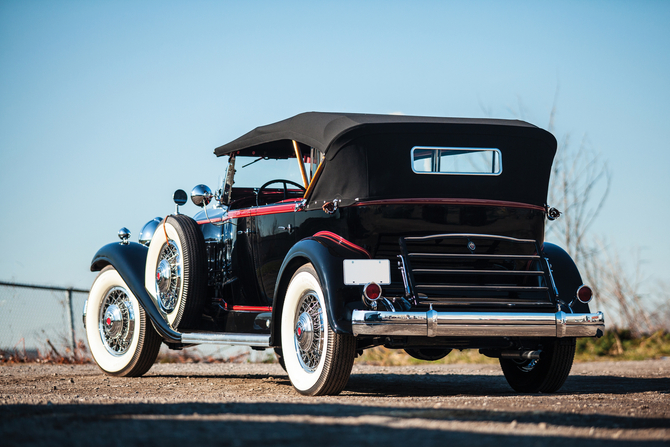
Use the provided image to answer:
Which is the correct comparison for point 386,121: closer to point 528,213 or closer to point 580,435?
point 528,213

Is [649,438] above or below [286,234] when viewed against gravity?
below

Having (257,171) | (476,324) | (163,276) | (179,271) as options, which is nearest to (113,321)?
(163,276)

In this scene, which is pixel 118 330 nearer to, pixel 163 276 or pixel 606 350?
pixel 163 276

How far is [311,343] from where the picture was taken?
549 cm

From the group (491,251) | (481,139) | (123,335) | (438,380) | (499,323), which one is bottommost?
(438,380)

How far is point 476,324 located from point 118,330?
13.7ft

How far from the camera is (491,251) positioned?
18.9ft

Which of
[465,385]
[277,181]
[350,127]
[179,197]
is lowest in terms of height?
[465,385]

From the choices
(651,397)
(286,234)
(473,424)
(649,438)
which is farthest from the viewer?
(286,234)

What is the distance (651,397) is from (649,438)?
2.37 meters

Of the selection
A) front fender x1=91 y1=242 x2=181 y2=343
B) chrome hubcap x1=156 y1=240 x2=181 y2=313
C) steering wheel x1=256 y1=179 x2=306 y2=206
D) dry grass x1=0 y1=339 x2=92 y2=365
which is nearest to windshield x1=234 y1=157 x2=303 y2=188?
steering wheel x1=256 y1=179 x2=306 y2=206

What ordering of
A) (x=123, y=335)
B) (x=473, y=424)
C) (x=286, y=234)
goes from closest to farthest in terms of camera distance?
(x=473, y=424) < (x=286, y=234) < (x=123, y=335)

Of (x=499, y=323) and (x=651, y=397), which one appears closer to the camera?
(x=499, y=323)

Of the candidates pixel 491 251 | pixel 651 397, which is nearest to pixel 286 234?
pixel 491 251
